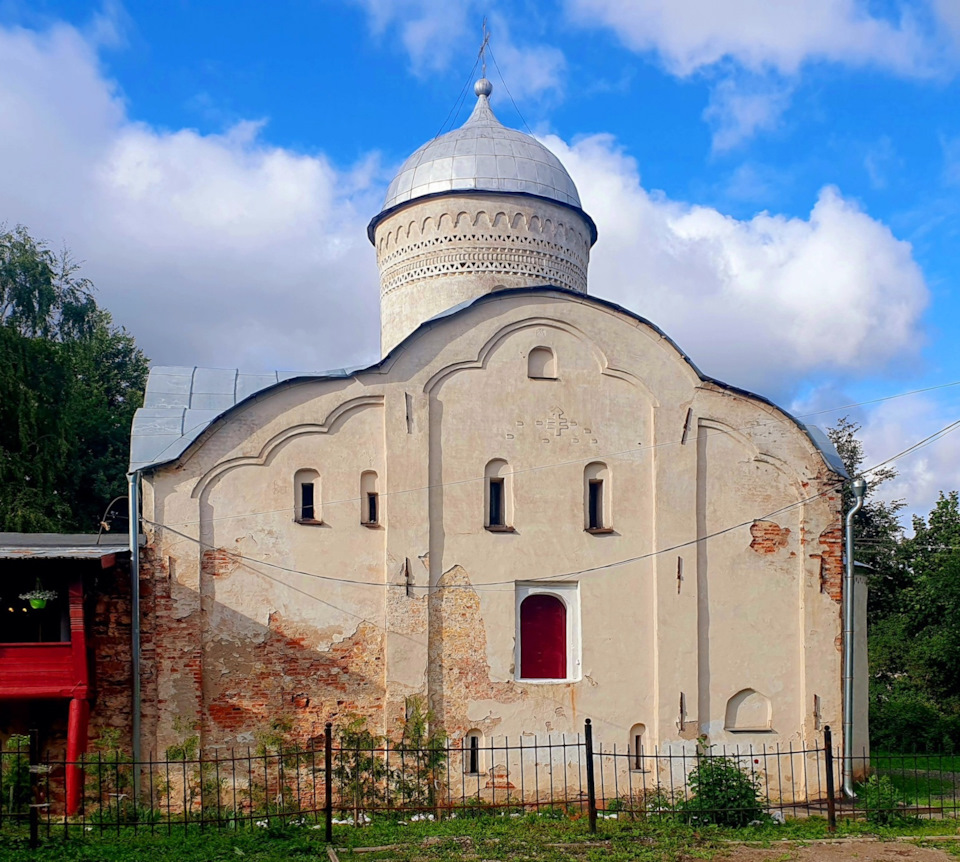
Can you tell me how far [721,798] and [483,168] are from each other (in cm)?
1043

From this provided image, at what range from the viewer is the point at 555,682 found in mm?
13094

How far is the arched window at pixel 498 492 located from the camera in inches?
525

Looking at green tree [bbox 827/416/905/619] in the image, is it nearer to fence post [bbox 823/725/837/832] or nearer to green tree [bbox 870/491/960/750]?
green tree [bbox 870/491/960/750]

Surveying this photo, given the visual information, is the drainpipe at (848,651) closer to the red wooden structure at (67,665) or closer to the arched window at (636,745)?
the arched window at (636,745)

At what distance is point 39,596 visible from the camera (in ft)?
36.8

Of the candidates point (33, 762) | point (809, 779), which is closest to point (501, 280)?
point (809, 779)

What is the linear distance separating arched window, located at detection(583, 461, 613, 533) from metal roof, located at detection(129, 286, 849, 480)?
1989mm

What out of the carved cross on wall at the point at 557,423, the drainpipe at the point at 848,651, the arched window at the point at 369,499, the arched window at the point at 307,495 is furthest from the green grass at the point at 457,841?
the carved cross on wall at the point at 557,423

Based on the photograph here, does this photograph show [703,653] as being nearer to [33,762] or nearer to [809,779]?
[809,779]

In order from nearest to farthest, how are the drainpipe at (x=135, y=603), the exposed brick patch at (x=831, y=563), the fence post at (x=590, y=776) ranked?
1. the fence post at (x=590, y=776)
2. the drainpipe at (x=135, y=603)
3. the exposed brick patch at (x=831, y=563)

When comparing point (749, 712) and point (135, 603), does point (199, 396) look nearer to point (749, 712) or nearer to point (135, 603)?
point (135, 603)

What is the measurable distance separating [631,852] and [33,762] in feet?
19.5

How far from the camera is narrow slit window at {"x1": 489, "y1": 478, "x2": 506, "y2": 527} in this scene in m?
13.4

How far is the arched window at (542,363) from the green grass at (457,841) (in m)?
5.61
